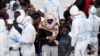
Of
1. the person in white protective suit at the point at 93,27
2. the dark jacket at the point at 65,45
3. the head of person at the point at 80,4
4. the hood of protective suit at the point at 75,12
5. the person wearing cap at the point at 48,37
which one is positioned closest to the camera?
the hood of protective suit at the point at 75,12

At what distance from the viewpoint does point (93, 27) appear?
54.2 feet

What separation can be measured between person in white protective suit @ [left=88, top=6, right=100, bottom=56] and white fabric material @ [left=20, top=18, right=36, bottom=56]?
169 cm

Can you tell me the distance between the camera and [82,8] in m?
16.5

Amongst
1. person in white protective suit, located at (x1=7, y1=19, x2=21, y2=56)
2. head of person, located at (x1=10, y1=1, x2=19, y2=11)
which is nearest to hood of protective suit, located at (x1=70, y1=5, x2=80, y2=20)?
person in white protective suit, located at (x1=7, y1=19, x2=21, y2=56)

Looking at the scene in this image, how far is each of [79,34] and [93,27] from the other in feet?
2.46

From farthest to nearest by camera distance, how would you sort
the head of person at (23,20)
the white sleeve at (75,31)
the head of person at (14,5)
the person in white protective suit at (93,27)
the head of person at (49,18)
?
the head of person at (14,5) → the head of person at (23,20) → the head of person at (49,18) → the person in white protective suit at (93,27) → the white sleeve at (75,31)

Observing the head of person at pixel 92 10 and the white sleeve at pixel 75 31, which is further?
the head of person at pixel 92 10

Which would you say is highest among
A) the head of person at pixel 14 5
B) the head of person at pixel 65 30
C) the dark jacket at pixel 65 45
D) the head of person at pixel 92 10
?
the head of person at pixel 92 10

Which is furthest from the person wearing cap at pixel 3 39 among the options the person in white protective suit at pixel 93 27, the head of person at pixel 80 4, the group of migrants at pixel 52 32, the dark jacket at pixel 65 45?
the person in white protective suit at pixel 93 27

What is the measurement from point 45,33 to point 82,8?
1.39 meters

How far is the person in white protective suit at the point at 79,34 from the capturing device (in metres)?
15.9

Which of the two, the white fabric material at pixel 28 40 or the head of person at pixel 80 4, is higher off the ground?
the head of person at pixel 80 4

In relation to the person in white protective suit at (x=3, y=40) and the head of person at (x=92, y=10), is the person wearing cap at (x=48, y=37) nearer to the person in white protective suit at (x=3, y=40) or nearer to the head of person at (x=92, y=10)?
the person in white protective suit at (x=3, y=40)

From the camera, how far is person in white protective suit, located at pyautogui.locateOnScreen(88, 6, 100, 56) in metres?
16.4
